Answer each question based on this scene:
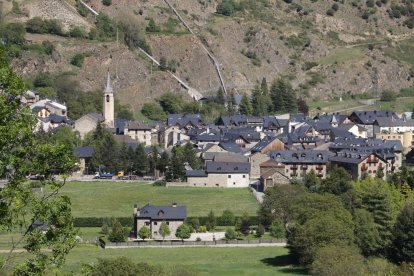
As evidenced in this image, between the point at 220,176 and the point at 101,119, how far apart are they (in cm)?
2115

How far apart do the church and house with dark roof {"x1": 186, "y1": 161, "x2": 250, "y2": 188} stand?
16706mm

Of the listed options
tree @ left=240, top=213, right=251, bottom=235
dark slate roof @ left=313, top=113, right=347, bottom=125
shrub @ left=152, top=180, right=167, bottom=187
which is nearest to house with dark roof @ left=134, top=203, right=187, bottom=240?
tree @ left=240, top=213, right=251, bottom=235

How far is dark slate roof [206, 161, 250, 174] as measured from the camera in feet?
227

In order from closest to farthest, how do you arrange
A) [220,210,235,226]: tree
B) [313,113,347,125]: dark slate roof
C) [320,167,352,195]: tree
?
1. [220,210,235,226]: tree
2. [320,167,352,195]: tree
3. [313,113,347,125]: dark slate roof

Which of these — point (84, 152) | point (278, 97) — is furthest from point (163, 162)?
point (278, 97)

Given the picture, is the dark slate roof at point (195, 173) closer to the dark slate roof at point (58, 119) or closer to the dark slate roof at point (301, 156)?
the dark slate roof at point (301, 156)

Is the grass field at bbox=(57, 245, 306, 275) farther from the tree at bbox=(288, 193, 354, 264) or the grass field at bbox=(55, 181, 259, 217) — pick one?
the grass field at bbox=(55, 181, 259, 217)

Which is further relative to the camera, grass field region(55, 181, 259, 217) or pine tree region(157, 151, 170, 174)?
pine tree region(157, 151, 170, 174)

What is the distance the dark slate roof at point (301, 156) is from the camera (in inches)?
2847

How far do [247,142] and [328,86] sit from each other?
34.0 m

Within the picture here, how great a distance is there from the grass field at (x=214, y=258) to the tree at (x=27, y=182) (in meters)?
29.2

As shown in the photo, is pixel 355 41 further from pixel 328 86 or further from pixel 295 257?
pixel 295 257

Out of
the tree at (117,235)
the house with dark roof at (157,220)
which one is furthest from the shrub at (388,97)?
the tree at (117,235)

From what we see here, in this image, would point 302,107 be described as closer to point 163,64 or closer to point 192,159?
point 163,64
